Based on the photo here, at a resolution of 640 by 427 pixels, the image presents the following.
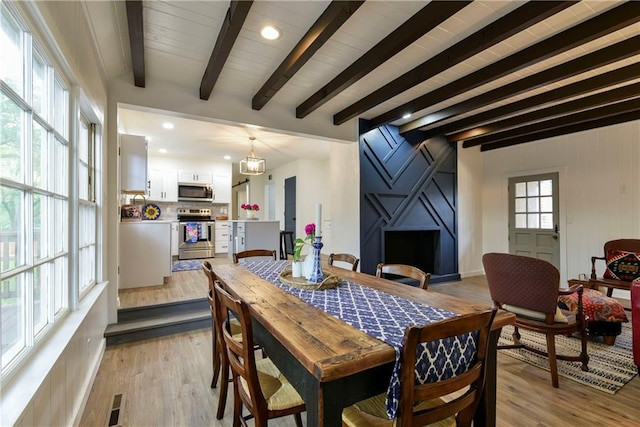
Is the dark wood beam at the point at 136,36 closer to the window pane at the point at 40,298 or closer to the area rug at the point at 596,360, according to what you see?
the window pane at the point at 40,298

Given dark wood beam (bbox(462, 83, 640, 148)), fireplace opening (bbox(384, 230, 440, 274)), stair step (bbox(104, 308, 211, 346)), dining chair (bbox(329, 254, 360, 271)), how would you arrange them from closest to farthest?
dining chair (bbox(329, 254, 360, 271)) < stair step (bbox(104, 308, 211, 346)) < dark wood beam (bbox(462, 83, 640, 148)) < fireplace opening (bbox(384, 230, 440, 274))

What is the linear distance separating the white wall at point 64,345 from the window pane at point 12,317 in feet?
0.28

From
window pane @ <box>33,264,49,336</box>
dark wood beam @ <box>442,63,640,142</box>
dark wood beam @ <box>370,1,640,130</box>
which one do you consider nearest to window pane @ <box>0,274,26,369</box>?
window pane @ <box>33,264,49,336</box>

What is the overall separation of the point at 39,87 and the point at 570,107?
5.02 metres

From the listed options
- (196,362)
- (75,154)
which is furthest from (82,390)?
(75,154)

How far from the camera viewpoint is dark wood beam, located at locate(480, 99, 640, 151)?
144 inches

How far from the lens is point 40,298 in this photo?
1501mm

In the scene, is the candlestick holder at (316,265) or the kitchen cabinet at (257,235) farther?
the kitchen cabinet at (257,235)

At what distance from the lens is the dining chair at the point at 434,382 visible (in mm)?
889

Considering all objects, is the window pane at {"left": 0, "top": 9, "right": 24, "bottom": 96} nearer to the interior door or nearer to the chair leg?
the chair leg

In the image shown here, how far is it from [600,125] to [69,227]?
6.41 m

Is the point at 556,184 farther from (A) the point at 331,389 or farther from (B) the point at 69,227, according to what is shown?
(B) the point at 69,227

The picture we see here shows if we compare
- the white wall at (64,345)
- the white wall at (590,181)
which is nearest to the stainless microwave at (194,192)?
the white wall at (64,345)

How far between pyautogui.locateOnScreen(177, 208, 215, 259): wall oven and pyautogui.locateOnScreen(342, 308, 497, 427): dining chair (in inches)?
239
